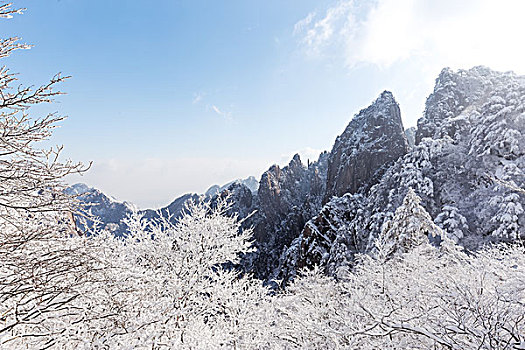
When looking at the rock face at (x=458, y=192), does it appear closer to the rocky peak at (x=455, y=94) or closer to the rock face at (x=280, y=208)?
the rocky peak at (x=455, y=94)

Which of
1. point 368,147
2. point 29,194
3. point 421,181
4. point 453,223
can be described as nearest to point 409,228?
point 453,223

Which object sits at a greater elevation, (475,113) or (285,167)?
(285,167)

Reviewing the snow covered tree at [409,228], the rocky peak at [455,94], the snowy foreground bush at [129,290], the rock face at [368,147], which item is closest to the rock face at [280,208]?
the rock face at [368,147]

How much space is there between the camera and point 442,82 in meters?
54.7

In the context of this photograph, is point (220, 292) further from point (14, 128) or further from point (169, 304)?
point (14, 128)

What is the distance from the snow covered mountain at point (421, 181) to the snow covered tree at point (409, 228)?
10.4 ft

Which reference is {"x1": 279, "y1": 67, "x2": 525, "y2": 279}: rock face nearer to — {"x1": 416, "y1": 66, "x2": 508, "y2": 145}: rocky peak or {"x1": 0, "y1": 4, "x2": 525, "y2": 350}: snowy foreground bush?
{"x1": 0, "y1": 4, "x2": 525, "y2": 350}: snowy foreground bush

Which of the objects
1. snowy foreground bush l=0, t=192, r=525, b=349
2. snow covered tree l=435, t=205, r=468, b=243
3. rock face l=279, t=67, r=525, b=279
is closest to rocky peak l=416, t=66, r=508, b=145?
rock face l=279, t=67, r=525, b=279

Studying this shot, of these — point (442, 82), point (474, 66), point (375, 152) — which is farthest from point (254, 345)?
point (474, 66)

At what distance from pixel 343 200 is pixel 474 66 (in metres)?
47.5

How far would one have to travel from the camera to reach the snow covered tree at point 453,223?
17.4 metres

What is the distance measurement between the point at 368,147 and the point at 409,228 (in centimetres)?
4629

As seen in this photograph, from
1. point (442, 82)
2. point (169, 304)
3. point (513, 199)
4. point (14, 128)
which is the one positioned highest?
point (442, 82)

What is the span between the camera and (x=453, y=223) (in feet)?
59.4
